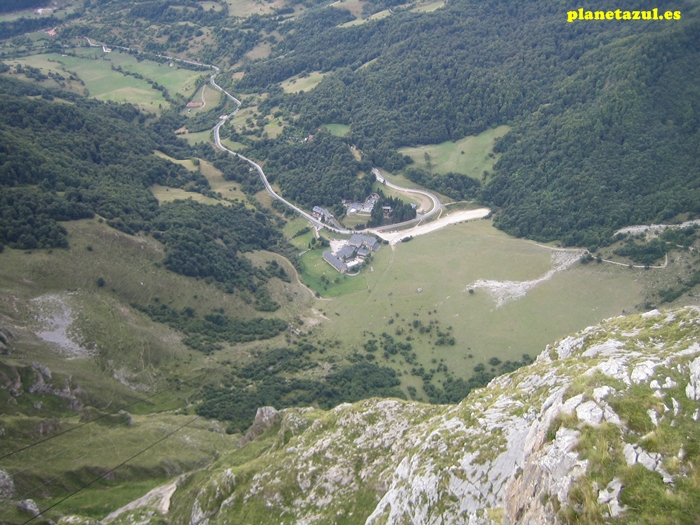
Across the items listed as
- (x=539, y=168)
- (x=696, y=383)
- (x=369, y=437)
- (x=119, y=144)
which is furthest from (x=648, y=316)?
(x=119, y=144)

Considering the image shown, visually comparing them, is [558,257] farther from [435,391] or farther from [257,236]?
[257,236]

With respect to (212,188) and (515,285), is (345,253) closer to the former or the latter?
(515,285)

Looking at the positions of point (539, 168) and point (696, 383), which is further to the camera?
point (539, 168)

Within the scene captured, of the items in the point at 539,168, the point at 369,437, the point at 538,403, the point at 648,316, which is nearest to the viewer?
the point at 538,403

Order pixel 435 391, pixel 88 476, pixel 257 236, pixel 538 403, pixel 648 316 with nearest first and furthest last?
pixel 538 403
pixel 648 316
pixel 88 476
pixel 435 391
pixel 257 236

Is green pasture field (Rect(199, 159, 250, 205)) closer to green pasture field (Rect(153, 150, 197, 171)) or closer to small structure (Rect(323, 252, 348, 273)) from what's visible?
green pasture field (Rect(153, 150, 197, 171))

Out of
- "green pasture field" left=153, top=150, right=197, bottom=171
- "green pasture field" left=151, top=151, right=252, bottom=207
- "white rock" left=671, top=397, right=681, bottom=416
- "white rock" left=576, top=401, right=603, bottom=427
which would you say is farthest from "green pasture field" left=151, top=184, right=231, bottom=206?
"white rock" left=671, top=397, right=681, bottom=416
